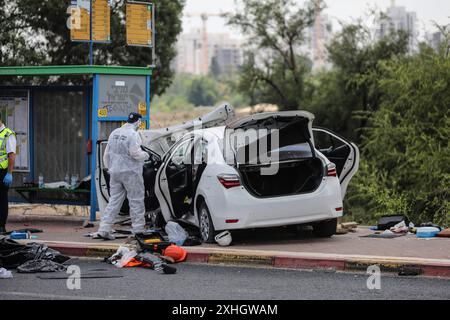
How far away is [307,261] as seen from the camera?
446 inches

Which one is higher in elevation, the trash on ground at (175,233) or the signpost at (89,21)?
the signpost at (89,21)

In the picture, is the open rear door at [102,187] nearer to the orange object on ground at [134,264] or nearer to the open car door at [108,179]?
the open car door at [108,179]

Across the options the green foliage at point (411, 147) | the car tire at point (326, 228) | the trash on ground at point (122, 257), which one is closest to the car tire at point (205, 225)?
the trash on ground at point (122, 257)

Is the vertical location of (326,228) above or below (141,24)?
below

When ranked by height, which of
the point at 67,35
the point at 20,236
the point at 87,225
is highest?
the point at 67,35

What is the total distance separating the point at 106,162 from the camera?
13945mm

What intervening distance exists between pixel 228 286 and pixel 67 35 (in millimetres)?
20858

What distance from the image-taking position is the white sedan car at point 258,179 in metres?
12.4

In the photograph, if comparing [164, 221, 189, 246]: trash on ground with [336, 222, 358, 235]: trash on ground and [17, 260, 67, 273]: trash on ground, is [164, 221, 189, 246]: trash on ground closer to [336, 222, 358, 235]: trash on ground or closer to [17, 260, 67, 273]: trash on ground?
[17, 260, 67, 273]: trash on ground

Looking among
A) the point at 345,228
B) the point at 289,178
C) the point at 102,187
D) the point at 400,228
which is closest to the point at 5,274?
the point at 289,178

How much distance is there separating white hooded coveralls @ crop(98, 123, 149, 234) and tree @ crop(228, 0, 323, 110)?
25753 millimetres

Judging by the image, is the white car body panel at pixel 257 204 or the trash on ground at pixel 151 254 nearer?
the trash on ground at pixel 151 254

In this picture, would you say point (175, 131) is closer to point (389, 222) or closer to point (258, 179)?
point (258, 179)

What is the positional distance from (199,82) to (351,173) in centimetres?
11184
